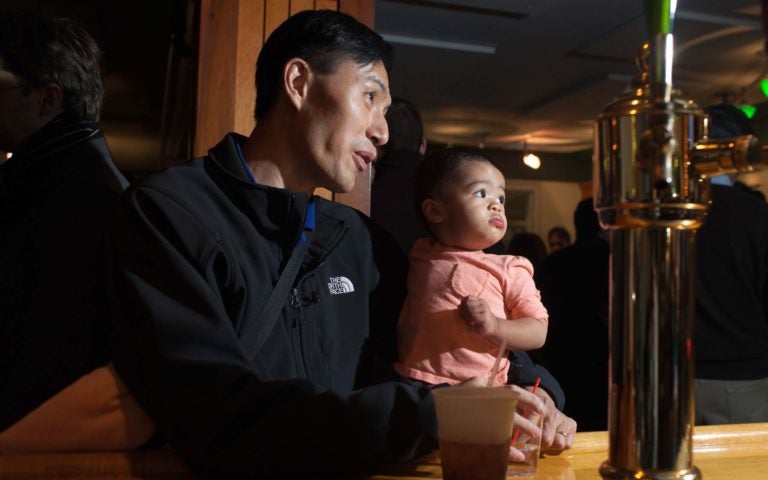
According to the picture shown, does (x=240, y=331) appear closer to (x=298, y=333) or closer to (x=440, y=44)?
(x=298, y=333)

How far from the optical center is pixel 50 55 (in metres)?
1.79

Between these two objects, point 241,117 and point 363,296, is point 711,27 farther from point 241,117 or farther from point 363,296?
point 363,296

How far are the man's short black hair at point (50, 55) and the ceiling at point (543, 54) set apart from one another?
3546 millimetres

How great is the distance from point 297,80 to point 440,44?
4807 mm

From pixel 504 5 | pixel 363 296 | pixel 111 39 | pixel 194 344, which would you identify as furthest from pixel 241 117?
pixel 111 39

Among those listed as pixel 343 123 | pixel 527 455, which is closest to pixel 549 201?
pixel 343 123

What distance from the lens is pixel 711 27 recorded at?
5.52 m

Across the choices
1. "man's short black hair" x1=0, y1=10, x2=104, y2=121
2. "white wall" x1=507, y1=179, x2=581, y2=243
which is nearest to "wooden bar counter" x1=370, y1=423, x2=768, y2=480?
"man's short black hair" x1=0, y1=10, x2=104, y2=121

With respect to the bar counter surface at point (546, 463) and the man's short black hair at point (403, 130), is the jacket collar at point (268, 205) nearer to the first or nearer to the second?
the bar counter surface at point (546, 463)

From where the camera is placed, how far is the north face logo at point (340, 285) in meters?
1.43

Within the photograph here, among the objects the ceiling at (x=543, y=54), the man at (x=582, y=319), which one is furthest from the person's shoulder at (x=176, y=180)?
the ceiling at (x=543, y=54)

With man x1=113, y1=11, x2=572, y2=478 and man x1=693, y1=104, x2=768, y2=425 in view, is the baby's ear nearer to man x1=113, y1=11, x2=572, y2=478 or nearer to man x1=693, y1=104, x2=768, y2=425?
man x1=113, y1=11, x2=572, y2=478

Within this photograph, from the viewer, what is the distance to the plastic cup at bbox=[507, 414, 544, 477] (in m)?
0.99

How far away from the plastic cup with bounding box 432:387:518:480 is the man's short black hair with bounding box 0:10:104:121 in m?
1.32
